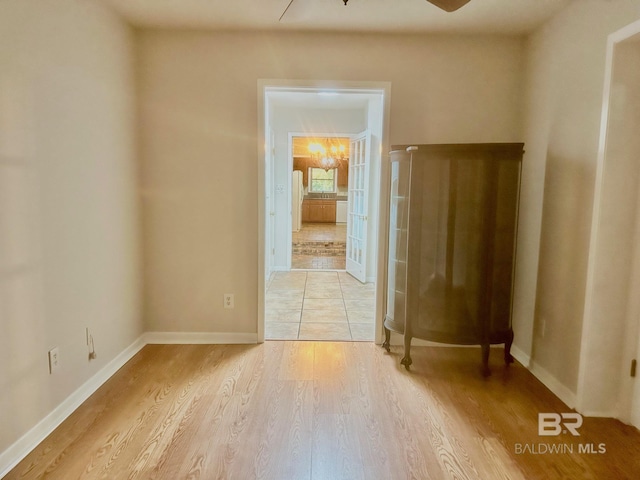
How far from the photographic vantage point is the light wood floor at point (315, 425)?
1.91 m

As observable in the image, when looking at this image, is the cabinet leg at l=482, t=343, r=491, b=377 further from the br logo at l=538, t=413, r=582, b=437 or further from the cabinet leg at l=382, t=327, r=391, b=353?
the cabinet leg at l=382, t=327, r=391, b=353

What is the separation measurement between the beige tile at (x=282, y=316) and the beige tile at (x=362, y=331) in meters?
0.57

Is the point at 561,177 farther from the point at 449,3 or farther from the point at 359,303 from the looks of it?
the point at 359,303

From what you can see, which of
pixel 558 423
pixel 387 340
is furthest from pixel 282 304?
pixel 558 423

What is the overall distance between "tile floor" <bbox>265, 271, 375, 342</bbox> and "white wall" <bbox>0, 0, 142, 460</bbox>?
1.45 m

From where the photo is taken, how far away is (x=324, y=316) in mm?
4172

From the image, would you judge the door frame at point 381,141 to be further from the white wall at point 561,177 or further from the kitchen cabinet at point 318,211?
the kitchen cabinet at point 318,211

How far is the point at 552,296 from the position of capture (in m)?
2.73

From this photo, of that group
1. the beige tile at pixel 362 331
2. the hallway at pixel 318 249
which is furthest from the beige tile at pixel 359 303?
the hallway at pixel 318 249

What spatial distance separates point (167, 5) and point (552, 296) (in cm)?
319

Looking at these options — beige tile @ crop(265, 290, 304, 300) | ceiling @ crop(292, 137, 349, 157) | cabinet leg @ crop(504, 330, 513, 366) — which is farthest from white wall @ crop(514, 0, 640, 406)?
ceiling @ crop(292, 137, 349, 157)

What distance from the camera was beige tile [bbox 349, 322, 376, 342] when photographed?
3.56 m

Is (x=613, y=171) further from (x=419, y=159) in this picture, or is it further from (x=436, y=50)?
(x=436, y=50)

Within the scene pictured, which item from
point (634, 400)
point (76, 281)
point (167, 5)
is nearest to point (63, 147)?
point (76, 281)
